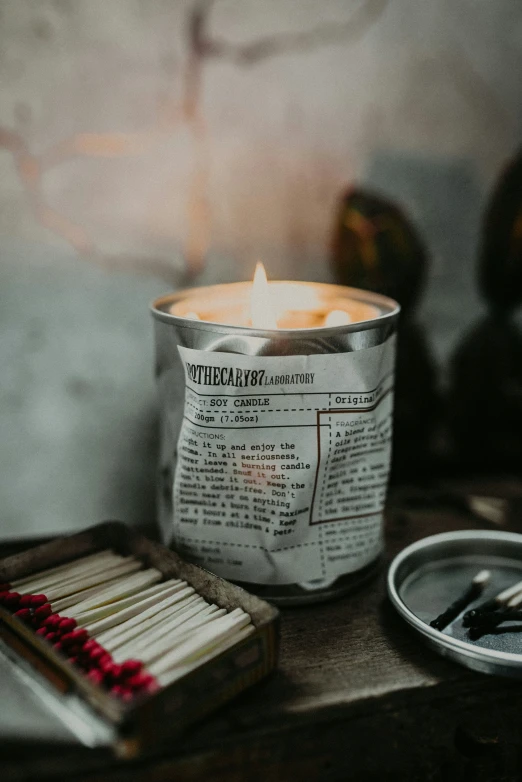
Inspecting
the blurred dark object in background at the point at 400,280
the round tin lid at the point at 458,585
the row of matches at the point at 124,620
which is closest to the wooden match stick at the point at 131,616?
the row of matches at the point at 124,620

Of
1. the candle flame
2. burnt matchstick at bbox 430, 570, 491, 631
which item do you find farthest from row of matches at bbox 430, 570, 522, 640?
the candle flame

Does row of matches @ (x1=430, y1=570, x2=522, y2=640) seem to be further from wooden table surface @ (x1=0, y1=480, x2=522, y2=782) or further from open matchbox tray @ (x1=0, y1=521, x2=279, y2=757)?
open matchbox tray @ (x1=0, y1=521, x2=279, y2=757)

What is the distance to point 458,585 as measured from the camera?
0.55 meters

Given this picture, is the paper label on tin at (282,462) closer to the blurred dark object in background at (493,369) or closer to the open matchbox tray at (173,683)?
the open matchbox tray at (173,683)

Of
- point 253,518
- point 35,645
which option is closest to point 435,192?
point 253,518

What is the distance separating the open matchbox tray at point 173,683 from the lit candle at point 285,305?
0.20 metres

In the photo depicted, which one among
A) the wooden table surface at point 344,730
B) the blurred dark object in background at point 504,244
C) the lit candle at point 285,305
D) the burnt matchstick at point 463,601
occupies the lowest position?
the wooden table surface at point 344,730

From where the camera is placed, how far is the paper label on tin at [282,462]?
1.53 feet

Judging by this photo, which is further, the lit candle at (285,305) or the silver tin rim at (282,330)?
the lit candle at (285,305)

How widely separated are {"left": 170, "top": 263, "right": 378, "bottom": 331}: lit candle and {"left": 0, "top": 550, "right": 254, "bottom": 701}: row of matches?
220mm

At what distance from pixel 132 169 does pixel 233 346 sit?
0.28 meters

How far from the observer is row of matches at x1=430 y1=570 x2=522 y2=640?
1.56ft

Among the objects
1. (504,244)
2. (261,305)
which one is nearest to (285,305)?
(261,305)

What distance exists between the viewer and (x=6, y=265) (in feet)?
2.03
